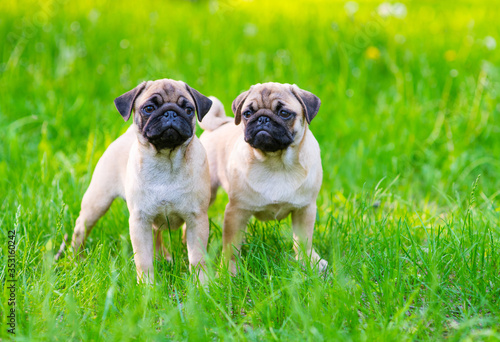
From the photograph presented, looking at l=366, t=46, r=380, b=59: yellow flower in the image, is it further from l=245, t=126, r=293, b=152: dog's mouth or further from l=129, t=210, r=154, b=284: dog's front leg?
l=129, t=210, r=154, b=284: dog's front leg

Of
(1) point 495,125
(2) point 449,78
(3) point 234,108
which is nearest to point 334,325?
(3) point 234,108

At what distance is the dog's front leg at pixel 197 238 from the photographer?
12.9ft

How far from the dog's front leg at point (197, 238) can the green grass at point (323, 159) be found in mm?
147

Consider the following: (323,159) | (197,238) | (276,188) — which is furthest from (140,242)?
(323,159)

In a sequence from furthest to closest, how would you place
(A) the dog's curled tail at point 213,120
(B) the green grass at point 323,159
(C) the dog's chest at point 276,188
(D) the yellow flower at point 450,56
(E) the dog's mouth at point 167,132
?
(D) the yellow flower at point 450,56, (A) the dog's curled tail at point 213,120, (C) the dog's chest at point 276,188, (E) the dog's mouth at point 167,132, (B) the green grass at point 323,159

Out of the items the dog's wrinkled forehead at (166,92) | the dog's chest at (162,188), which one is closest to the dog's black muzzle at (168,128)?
the dog's wrinkled forehead at (166,92)

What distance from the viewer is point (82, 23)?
8750 millimetres

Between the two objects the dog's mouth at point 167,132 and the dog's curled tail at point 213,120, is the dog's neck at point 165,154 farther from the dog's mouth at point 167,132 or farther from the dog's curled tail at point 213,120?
the dog's curled tail at point 213,120

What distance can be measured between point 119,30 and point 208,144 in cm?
472

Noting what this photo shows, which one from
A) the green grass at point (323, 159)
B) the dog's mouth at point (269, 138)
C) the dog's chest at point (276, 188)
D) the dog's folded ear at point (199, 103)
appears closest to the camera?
the green grass at point (323, 159)

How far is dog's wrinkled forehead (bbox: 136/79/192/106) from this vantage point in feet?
12.5

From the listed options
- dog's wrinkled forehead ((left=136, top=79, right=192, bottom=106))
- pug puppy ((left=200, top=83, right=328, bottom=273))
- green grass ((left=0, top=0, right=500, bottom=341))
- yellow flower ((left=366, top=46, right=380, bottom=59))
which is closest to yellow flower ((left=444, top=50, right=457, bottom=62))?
green grass ((left=0, top=0, right=500, bottom=341))

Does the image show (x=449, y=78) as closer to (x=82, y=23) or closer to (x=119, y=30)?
(x=119, y=30)

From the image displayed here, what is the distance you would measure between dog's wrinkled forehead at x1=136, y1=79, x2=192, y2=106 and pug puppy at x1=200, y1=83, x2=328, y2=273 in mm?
→ 485
